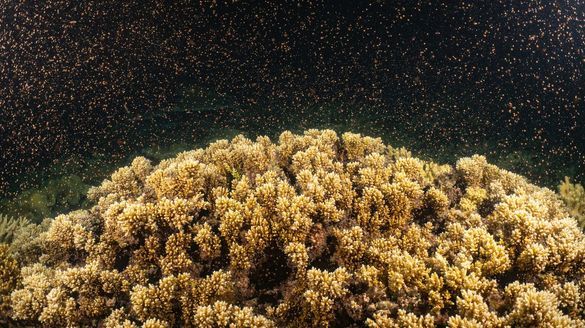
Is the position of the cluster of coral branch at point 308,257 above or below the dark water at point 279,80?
below

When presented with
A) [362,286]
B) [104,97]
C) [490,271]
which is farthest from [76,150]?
[490,271]

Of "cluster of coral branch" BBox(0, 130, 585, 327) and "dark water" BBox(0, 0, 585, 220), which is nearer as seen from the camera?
"cluster of coral branch" BBox(0, 130, 585, 327)

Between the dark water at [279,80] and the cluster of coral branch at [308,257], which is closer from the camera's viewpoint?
the cluster of coral branch at [308,257]

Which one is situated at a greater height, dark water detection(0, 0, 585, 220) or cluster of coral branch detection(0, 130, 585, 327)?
dark water detection(0, 0, 585, 220)
